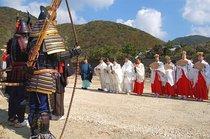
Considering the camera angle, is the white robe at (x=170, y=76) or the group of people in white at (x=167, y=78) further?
the white robe at (x=170, y=76)

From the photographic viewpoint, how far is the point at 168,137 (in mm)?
9742

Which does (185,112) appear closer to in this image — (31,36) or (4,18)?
(31,36)

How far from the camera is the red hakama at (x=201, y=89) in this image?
17.8 meters

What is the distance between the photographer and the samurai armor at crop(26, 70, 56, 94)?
26.1 feet

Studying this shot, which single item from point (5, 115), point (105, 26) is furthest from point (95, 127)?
point (105, 26)

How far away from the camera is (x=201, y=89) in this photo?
17.9 metres

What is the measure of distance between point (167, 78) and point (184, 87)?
86cm

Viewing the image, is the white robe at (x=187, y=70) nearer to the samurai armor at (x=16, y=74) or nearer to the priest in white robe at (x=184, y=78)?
Result: the priest in white robe at (x=184, y=78)

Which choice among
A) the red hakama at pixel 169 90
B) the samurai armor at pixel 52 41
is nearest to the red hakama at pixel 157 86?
the red hakama at pixel 169 90

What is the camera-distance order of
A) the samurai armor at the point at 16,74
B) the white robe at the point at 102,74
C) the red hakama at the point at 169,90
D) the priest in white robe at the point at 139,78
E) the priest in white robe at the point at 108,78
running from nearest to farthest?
the samurai armor at the point at 16,74, the red hakama at the point at 169,90, the priest in white robe at the point at 139,78, the priest in white robe at the point at 108,78, the white robe at the point at 102,74

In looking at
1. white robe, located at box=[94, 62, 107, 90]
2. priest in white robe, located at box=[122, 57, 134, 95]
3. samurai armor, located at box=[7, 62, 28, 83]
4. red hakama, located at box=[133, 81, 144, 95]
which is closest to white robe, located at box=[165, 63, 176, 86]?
red hakama, located at box=[133, 81, 144, 95]

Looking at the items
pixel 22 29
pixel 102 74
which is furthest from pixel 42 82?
pixel 102 74

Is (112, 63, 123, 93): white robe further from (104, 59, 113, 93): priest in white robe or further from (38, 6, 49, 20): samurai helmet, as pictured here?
(38, 6, 49, 20): samurai helmet

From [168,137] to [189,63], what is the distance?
8.88 meters
